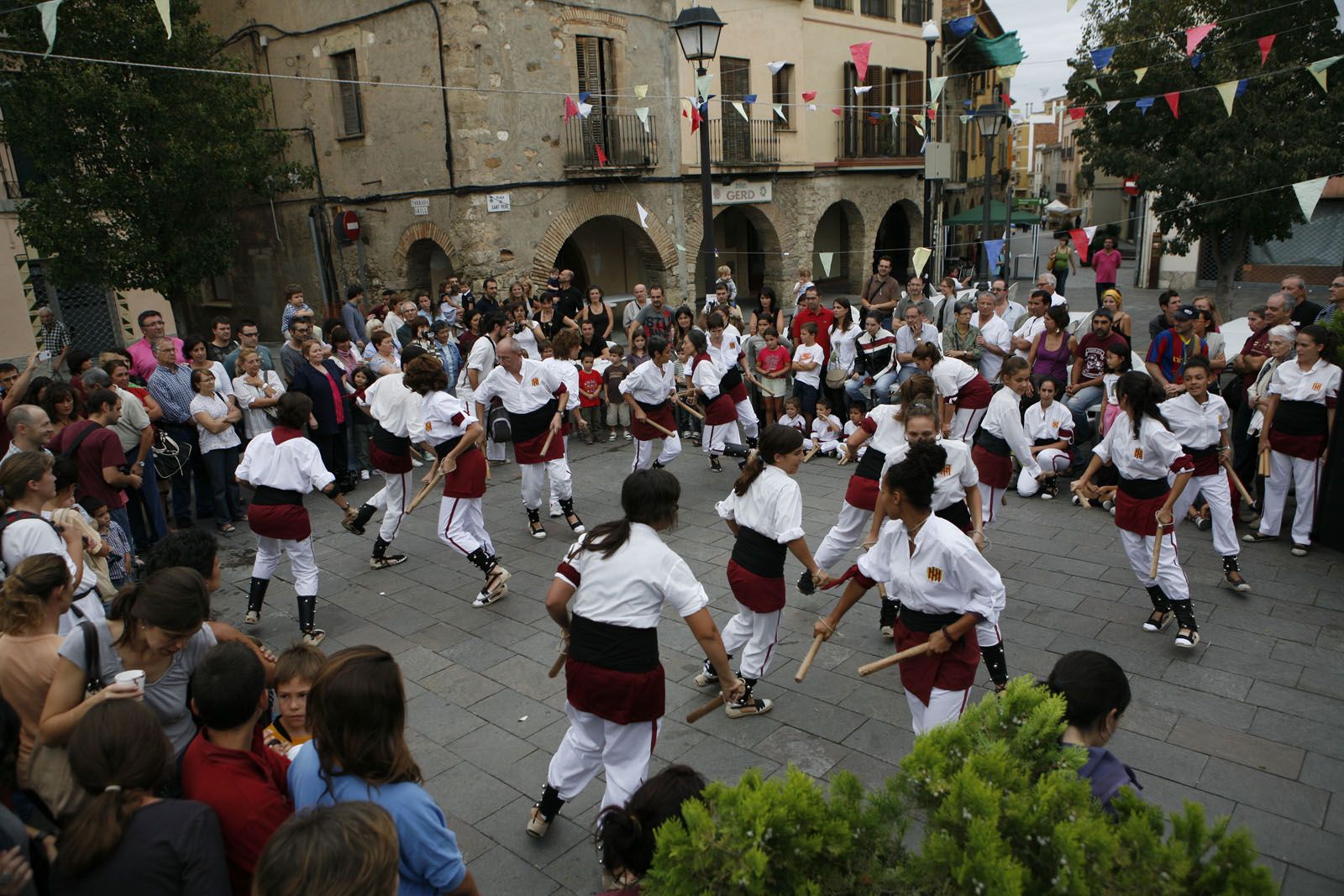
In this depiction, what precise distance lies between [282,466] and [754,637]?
340 centimetres

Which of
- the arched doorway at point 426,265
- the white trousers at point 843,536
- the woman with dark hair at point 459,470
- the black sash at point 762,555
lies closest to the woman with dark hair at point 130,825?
the black sash at point 762,555

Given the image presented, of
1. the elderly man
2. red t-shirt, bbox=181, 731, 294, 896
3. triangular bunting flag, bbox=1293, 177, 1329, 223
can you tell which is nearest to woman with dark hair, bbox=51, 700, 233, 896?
red t-shirt, bbox=181, 731, 294, 896

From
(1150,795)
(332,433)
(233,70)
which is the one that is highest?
(233,70)

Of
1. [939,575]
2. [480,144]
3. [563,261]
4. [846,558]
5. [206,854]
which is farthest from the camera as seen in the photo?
[563,261]

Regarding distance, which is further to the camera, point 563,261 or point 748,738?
point 563,261

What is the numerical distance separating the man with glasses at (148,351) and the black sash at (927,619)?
7.45 metres

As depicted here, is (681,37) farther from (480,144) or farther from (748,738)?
(748,738)

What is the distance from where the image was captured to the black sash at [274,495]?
6031 mm

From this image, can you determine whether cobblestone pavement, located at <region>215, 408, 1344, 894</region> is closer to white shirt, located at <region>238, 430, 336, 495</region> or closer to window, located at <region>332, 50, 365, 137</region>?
white shirt, located at <region>238, 430, 336, 495</region>

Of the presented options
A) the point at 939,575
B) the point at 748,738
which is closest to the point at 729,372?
the point at 748,738

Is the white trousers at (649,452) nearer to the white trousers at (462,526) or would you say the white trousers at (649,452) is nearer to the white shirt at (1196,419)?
the white trousers at (462,526)

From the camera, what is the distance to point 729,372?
9.57 meters

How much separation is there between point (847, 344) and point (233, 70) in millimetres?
11290

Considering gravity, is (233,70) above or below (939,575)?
above
